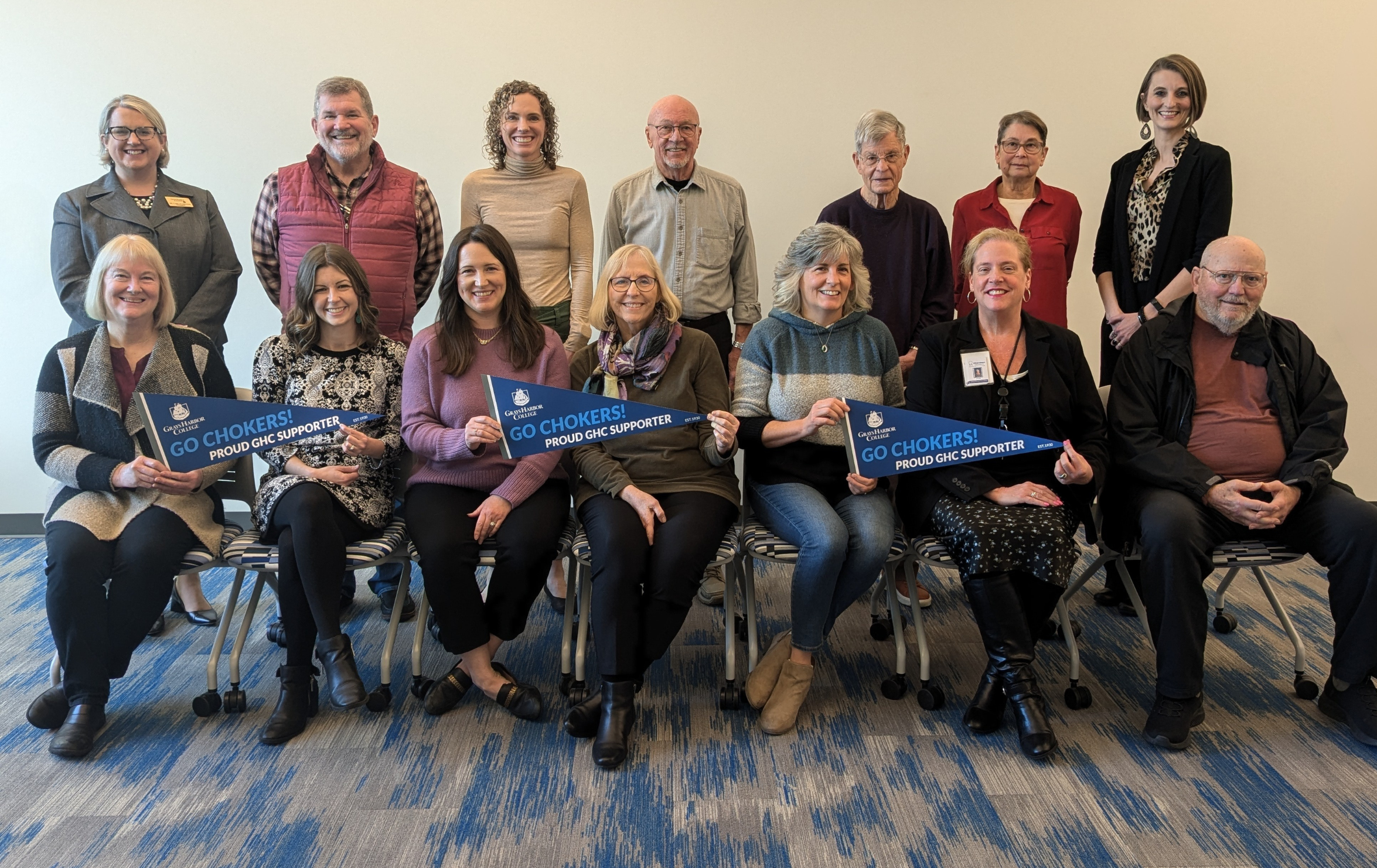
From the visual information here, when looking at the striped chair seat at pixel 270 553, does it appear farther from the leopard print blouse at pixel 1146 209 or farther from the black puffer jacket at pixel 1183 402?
the leopard print blouse at pixel 1146 209

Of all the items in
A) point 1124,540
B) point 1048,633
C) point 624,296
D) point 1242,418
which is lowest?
point 1048,633

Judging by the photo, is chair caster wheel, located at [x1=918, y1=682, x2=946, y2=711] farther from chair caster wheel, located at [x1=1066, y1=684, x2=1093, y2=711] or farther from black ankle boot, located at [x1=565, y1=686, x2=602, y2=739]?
black ankle boot, located at [x1=565, y1=686, x2=602, y2=739]

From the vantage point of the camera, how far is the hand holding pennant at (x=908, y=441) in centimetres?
278

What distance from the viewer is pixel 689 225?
360 centimetres

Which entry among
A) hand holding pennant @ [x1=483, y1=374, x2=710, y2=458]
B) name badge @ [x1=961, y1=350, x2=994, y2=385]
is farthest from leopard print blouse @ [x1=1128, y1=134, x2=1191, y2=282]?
hand holding pennant @ [x1=483, y1=374, x2=710, y2=458]

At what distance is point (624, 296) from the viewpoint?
2994mm

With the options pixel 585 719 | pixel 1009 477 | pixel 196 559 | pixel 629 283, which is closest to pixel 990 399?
Result: pixel 1009 477

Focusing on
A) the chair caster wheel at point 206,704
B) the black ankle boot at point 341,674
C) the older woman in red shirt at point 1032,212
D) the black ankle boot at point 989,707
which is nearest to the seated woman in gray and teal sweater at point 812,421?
the black ankle boot at point 989,707

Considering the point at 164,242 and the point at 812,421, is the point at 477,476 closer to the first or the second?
the point at 812,421

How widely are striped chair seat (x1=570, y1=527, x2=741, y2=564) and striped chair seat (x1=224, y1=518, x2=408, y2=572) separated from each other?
614mm

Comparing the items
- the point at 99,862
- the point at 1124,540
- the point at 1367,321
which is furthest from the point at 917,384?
the point at 1367,321

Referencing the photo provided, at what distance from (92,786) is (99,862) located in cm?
40

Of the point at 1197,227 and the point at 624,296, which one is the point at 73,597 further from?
the point at 1197,227

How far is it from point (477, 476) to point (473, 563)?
12.9 inches
